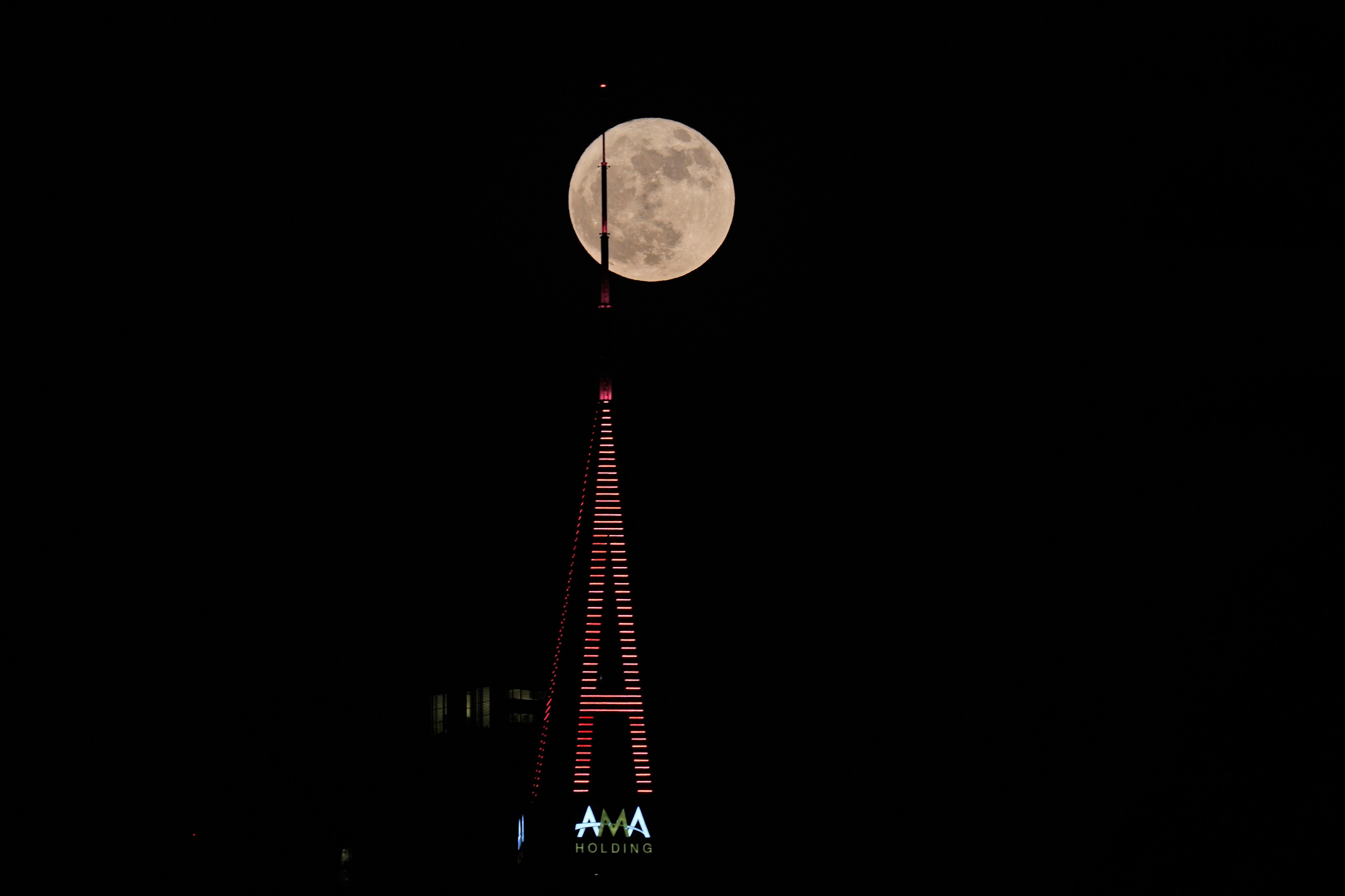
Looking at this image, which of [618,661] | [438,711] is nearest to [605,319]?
[618,661]

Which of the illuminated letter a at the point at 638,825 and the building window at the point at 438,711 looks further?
the building window at the point at 438,711

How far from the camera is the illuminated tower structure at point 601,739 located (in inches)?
569

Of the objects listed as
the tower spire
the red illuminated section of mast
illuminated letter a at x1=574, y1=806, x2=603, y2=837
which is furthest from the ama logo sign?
the tower spire

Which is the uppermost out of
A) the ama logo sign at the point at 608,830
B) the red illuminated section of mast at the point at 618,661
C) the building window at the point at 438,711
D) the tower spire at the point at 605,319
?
the tower spire at the point at 605,319

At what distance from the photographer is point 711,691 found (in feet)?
64.2

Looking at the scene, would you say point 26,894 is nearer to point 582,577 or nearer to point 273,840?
point 273,840

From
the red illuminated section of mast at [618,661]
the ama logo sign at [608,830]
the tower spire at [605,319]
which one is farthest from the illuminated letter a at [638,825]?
the tower spire at [605,319]

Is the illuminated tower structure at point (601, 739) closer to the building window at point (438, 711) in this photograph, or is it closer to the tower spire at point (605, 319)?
the tower spire at point (605, 319)

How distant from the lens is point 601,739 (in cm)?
1480

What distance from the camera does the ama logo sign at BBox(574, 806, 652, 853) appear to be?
14430mm

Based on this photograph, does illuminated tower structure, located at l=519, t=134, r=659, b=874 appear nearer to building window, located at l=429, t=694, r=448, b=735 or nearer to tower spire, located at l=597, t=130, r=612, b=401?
tower spire, located at l=597, t=130, r=612, b=401

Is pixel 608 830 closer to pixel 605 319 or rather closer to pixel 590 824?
pixel 590 824

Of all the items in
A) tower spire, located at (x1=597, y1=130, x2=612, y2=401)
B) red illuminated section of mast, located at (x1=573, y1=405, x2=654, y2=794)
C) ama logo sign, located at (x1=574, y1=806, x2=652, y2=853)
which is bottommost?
ama logo sign, located at (x1=574, y1=806, x2=652, y2=853)

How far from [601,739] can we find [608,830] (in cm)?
108
